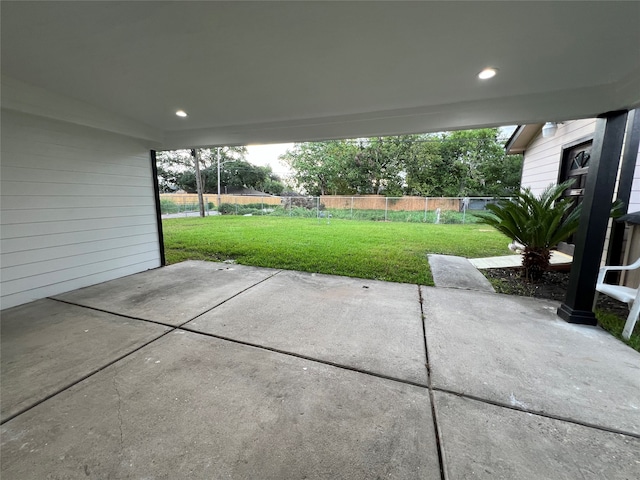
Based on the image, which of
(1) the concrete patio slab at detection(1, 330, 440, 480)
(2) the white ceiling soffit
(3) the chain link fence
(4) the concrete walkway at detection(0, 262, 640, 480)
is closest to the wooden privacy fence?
(3) the chain link fence

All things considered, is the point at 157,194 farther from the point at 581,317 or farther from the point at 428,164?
the point at 428,164

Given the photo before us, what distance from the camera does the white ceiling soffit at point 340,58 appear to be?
5.43 feet

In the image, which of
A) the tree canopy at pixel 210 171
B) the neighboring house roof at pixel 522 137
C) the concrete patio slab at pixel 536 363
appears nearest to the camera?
the concrete patio slab at pixel 536 363

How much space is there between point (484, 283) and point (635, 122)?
2.63 meters

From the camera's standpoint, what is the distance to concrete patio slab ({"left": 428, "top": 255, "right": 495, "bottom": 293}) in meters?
3.85

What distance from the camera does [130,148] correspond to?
4.29 m

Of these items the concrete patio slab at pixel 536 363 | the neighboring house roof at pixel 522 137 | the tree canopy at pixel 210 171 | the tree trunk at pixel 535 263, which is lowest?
the concrete patio slab at pixel 536 363

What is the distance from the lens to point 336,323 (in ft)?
8.80

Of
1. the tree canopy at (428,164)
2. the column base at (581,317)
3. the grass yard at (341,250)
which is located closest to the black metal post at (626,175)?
the column base at (581,317)

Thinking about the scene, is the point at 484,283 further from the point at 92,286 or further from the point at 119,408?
the point at 92,286

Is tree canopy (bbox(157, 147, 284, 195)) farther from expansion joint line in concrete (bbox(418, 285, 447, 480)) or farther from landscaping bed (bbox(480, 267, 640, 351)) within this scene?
expansion joint line in concrete (bbox(418, 285, 447, 480))

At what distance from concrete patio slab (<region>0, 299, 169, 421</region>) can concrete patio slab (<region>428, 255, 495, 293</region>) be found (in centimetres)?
382

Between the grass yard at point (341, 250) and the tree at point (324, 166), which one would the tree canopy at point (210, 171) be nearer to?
the tree at point (324, 166)

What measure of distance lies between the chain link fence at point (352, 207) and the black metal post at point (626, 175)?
24.9 feet
